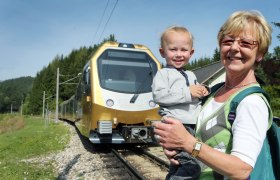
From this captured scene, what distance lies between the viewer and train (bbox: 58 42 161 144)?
38.2 ft

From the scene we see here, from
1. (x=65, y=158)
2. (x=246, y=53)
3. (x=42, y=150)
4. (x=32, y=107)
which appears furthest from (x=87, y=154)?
(x=32, y=107)

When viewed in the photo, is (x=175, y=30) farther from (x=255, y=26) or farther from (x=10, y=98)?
(x=10, y=98)

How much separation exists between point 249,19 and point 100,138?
10016 millimetres

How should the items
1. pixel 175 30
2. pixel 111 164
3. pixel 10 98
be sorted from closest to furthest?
pixel 175 30
pixel 111 164
pixel 10 98

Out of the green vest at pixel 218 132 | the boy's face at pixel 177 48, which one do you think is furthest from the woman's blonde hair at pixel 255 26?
the boy's face at pixel 177 48

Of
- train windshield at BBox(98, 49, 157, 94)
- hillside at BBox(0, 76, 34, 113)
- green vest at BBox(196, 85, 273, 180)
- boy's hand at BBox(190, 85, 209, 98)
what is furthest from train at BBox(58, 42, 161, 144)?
hillside at BBox(0, 76, 34, 113)

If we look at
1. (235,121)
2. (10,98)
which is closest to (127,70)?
(235,121)

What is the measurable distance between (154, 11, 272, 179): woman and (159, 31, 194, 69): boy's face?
0.72m

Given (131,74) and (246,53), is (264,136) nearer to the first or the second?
(246,53)

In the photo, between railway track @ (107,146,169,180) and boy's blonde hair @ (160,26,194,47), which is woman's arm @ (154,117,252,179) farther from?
railway track @ (107,146,169,180)

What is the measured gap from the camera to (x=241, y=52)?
6.57ft

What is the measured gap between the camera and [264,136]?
1805mm

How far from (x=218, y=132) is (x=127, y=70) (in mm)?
10296

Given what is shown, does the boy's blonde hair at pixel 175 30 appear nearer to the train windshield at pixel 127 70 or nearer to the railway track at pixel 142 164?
the railway track at pixel 142 164
